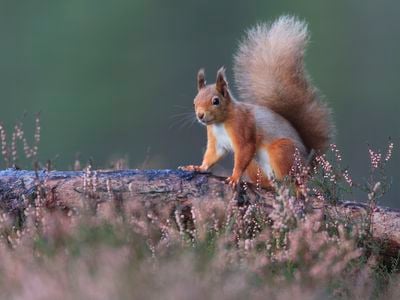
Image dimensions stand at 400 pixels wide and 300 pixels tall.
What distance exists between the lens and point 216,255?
2898 millimetres

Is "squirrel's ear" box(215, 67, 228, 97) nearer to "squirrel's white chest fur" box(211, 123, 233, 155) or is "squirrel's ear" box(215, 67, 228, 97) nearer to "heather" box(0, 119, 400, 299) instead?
"squirrel's white chest fur" box(211, 123, 233, 155)

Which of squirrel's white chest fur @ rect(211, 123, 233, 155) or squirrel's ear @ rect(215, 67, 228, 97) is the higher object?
squirrel's ear @ rect(215, 67, 228, 97)

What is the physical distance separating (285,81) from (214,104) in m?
0.54

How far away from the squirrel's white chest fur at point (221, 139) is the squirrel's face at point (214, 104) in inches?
1.4

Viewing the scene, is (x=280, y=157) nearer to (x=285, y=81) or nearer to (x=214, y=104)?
(x=214, y=104)

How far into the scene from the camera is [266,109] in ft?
14.8

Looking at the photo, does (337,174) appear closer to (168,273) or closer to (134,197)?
(134,197)

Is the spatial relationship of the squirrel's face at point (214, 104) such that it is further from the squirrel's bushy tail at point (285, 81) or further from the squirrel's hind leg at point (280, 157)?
the squirrel's bushy tail at point (285, 81)

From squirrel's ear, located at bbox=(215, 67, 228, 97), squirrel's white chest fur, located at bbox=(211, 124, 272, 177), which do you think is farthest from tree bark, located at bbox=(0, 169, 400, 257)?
squirrel's ear, located at bbox=(215, 67, 228, 97)

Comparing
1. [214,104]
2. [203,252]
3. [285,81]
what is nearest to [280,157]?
[214,104]

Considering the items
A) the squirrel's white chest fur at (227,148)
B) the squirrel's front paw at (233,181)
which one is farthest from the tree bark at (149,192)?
the squirrel's white chest fur at (227,148)

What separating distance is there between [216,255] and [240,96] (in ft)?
6.86

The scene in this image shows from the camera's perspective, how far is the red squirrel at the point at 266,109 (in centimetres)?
430

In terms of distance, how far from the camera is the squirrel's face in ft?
14.2
